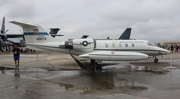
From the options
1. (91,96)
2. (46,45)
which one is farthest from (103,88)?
(46,45)

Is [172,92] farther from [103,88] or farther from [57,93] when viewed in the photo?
[57,93]

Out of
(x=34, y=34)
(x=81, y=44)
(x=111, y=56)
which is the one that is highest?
(x=34, y=34)

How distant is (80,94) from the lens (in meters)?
6.45

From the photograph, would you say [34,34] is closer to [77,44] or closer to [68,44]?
[68,44]

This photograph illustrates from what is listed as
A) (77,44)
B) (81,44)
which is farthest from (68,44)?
(81,44)

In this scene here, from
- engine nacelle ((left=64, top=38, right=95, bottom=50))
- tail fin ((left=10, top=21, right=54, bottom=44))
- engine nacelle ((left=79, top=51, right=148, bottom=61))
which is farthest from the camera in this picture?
engine nacelle ((left=64, top=38, right=95, bottom=50))

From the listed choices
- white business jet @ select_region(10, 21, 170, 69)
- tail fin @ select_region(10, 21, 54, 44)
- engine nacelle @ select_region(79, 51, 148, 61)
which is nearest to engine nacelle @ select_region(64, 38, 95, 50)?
white business jet @ select_region(10, 21, 170, 69)

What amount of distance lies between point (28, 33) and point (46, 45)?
1.68m

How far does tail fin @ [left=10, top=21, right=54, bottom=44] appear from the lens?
14.0 m

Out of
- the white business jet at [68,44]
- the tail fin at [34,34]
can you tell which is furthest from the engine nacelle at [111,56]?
the tail fin at [34,34]

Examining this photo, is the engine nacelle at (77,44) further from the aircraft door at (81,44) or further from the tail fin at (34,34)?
the tail fin at (34,34)

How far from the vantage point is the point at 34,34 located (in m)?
14.3

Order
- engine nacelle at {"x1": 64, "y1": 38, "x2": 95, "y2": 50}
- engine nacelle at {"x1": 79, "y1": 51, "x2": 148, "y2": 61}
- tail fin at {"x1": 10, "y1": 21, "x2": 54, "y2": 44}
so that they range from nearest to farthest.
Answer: engine nacelle at {"x1": 79, "y1": 51, "x2": 148, "y2": 61}
tail fin at {"x1": 10, "y1": 21, "x2": 54, "y2": 44}
engine nacelle at {"x1": 64, "y1": 38, "x2": 95, "y2": 50}

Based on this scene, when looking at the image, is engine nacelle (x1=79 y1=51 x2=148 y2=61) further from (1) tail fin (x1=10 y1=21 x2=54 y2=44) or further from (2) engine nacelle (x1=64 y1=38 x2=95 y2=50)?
(1) tail fin (x1=10 y1=21 x2=54 y2=44)
